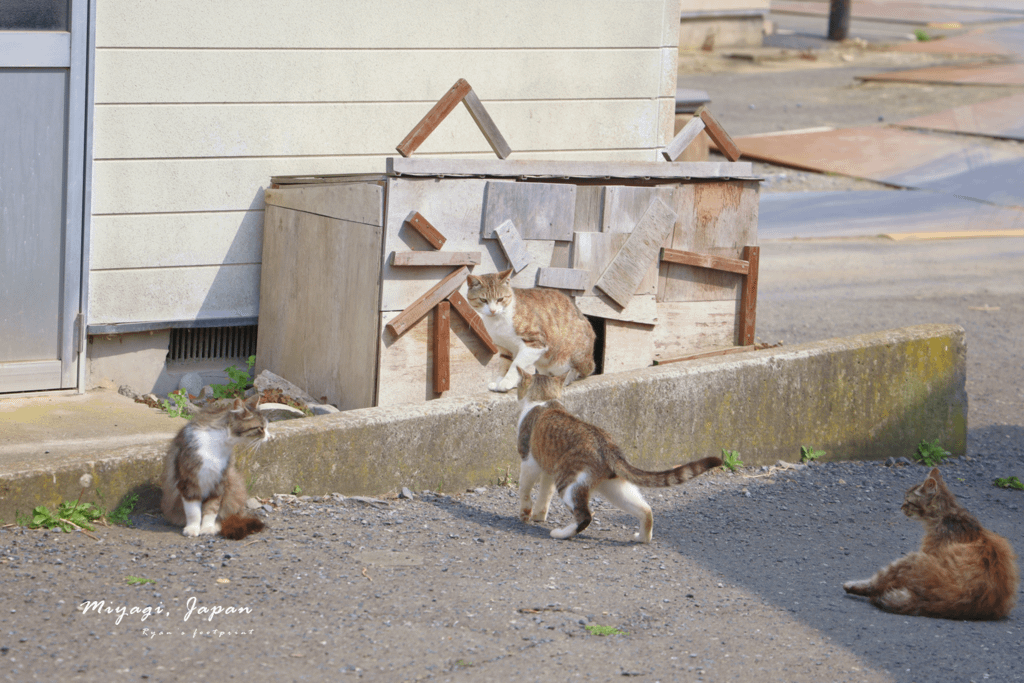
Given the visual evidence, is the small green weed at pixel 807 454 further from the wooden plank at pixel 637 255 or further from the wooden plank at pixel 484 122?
the wooden plank at pixel 484 122

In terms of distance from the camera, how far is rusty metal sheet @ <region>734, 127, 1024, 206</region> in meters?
14.7

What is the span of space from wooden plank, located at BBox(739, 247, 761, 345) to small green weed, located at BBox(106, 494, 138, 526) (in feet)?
14.3

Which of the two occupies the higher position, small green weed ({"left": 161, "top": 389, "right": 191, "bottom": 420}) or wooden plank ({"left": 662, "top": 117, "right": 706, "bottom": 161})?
wooden plank ({"left": 662, "top": 117, "right": 706, "bottom": 161})

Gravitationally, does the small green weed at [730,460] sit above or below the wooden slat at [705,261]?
below

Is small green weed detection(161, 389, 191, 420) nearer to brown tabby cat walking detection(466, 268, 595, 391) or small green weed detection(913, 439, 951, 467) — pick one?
brown tabby cat walking detection(466, 268, 595, 391)

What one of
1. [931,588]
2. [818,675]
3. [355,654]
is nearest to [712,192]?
[931,588]

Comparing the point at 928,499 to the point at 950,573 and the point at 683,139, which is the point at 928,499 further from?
the point at 683,139

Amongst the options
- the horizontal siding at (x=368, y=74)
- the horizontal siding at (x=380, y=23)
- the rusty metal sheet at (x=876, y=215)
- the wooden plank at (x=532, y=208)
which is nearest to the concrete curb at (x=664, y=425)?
the wooden plank at (x=532, y=208)

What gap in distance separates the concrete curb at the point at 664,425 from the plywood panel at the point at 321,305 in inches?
31.2

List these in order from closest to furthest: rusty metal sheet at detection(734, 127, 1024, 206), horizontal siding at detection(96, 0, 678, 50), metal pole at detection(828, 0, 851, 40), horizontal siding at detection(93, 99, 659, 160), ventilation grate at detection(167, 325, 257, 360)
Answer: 1. horizontal siding at detection(96, 0, 678, 50)
2. horizontal siding at detection(93, 99, 659, 160)
3. ventilation grate at detection(167, 325, 257, 360)
4. rusty metal sheet at detection(734, 127, 1024, 206)
5. metal pole at detection(828, 0, 851, 40)

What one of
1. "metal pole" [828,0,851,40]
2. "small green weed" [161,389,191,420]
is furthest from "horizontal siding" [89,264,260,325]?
"metal pole" [828,0,851,40]

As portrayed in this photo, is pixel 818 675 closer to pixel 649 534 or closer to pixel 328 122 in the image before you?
pixel 649 534

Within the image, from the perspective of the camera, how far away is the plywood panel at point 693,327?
7.12m

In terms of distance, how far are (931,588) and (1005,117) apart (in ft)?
51.3
